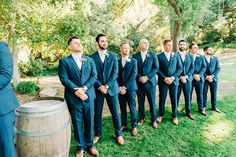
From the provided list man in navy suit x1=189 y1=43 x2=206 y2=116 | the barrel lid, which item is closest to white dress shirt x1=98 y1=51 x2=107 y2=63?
the barrel lid

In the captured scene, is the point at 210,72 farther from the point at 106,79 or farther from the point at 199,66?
the point at 106,79

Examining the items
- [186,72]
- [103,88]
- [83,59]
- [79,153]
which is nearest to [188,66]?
[186,72]

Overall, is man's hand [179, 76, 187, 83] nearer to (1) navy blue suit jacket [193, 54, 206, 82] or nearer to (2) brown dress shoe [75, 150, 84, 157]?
(1) navy blue suit jacket [193, 54, 206, 82]

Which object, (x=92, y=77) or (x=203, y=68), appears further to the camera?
(x=203, y=68)

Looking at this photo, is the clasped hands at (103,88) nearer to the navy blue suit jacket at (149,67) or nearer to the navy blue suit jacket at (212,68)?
the navy blue suit jacket at (149,67)

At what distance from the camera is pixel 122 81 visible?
598 cm

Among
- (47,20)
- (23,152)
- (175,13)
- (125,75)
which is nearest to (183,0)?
(175,13)

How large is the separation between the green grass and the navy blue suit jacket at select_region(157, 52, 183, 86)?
0.96m

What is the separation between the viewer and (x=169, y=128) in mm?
6367

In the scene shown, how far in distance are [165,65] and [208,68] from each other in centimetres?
142

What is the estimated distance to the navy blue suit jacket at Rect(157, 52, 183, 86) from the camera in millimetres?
6488

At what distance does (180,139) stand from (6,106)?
11.3 feet

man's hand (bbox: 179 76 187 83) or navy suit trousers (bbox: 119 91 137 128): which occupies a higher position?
man's hand (bbox: 179 76 187 83)

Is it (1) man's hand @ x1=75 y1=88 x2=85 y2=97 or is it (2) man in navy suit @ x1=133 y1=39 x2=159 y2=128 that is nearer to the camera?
(1) man's hand @ x1=75 y1=88 x2=85 y2=97
